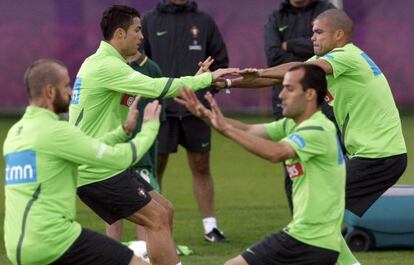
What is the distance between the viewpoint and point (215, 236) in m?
13.2

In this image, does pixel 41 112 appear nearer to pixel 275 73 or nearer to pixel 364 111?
pixel 275 73

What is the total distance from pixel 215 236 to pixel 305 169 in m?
4.75

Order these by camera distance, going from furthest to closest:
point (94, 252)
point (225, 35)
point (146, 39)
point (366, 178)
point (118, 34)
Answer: point (225, 35), point (146, 39), point (118, 34), point (366, 178), point (94, 252)

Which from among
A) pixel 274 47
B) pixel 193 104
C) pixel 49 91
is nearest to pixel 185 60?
pixel 274 47

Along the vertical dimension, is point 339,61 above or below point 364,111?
above

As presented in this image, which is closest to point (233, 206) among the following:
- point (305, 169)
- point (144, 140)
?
point (144, 140)

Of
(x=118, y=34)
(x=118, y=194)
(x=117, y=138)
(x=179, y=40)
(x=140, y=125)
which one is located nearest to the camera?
(x=117, y=138)

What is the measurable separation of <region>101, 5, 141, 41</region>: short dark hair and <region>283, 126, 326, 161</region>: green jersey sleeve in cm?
265

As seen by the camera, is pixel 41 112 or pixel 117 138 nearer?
pixel 41 112

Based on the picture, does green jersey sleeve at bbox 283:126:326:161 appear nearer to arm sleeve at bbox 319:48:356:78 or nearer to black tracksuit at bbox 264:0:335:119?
arm sleeve at bbox 319:48:356:78

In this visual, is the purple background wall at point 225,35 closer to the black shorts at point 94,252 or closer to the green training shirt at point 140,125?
the green training shirt at point 140,125

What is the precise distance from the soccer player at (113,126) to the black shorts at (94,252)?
5.33ft

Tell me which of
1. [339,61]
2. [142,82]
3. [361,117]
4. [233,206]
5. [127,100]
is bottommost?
[233,206]

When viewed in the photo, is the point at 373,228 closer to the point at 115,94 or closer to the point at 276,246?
the point at 115,94
